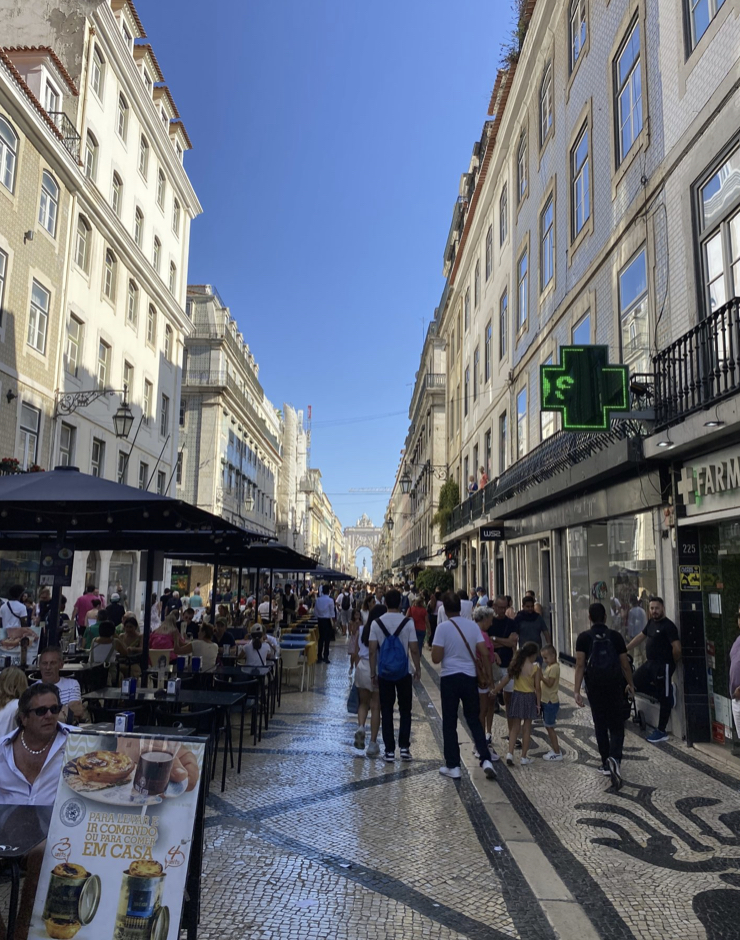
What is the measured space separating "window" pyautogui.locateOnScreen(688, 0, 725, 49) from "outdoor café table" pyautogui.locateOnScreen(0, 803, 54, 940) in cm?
1112

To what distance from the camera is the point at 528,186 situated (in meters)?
20.4

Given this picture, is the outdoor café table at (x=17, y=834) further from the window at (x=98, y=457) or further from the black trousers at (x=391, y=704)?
the window at (x=98, y=457)

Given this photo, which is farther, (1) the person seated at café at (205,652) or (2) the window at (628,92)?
(2) the window at (628,92)

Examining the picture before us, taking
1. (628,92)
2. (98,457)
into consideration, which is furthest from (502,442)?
(98,457)

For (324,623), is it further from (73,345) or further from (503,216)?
(503,216)

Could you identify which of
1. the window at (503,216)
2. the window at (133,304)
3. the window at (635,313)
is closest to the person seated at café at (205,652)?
the window at (635,313)

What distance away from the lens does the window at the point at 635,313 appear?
11.5 meters

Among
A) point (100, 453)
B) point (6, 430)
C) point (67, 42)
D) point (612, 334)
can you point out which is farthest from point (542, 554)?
point (67, 42)

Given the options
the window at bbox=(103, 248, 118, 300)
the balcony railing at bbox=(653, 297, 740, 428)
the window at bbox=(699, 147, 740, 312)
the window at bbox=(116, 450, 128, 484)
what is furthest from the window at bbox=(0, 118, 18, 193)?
the balcony railing at bbox=(653, 297, 740, 428)

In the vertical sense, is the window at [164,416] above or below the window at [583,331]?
above

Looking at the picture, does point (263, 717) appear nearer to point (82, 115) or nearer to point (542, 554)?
point (542, 554)

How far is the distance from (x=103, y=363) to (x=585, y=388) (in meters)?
18.3

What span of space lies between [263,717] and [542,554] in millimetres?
9603

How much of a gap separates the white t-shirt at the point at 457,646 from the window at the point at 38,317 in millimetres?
15604
